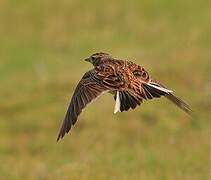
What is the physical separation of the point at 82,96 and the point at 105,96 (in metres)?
9.21

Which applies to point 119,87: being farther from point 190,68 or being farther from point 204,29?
point 204,29

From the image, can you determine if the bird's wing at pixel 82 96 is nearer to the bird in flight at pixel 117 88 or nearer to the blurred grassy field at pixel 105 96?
the bird in flight at pixel 117 88

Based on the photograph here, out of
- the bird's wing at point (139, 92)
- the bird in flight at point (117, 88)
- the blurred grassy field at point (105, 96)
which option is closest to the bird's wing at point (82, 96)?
the bird in flight at point (117, 88)

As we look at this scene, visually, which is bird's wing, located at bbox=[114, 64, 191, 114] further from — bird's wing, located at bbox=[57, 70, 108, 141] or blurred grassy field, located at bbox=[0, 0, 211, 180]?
blurred grassy field, located at bbox=[0, 0, 211, 180]

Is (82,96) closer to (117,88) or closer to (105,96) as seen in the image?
(117,88)

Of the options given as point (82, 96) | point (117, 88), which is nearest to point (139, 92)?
point (117, 88)

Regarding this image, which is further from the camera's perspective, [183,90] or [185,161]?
[183,90]

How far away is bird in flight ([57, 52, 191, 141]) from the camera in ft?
23.8

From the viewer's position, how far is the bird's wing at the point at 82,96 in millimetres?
7137

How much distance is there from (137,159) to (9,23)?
50.5ft

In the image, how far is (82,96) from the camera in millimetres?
7422

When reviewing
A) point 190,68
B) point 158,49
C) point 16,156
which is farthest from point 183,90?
point 158,49

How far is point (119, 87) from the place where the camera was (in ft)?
24.5

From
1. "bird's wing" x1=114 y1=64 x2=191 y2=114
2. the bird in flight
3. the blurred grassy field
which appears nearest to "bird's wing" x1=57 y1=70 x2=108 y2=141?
the bird in flight
